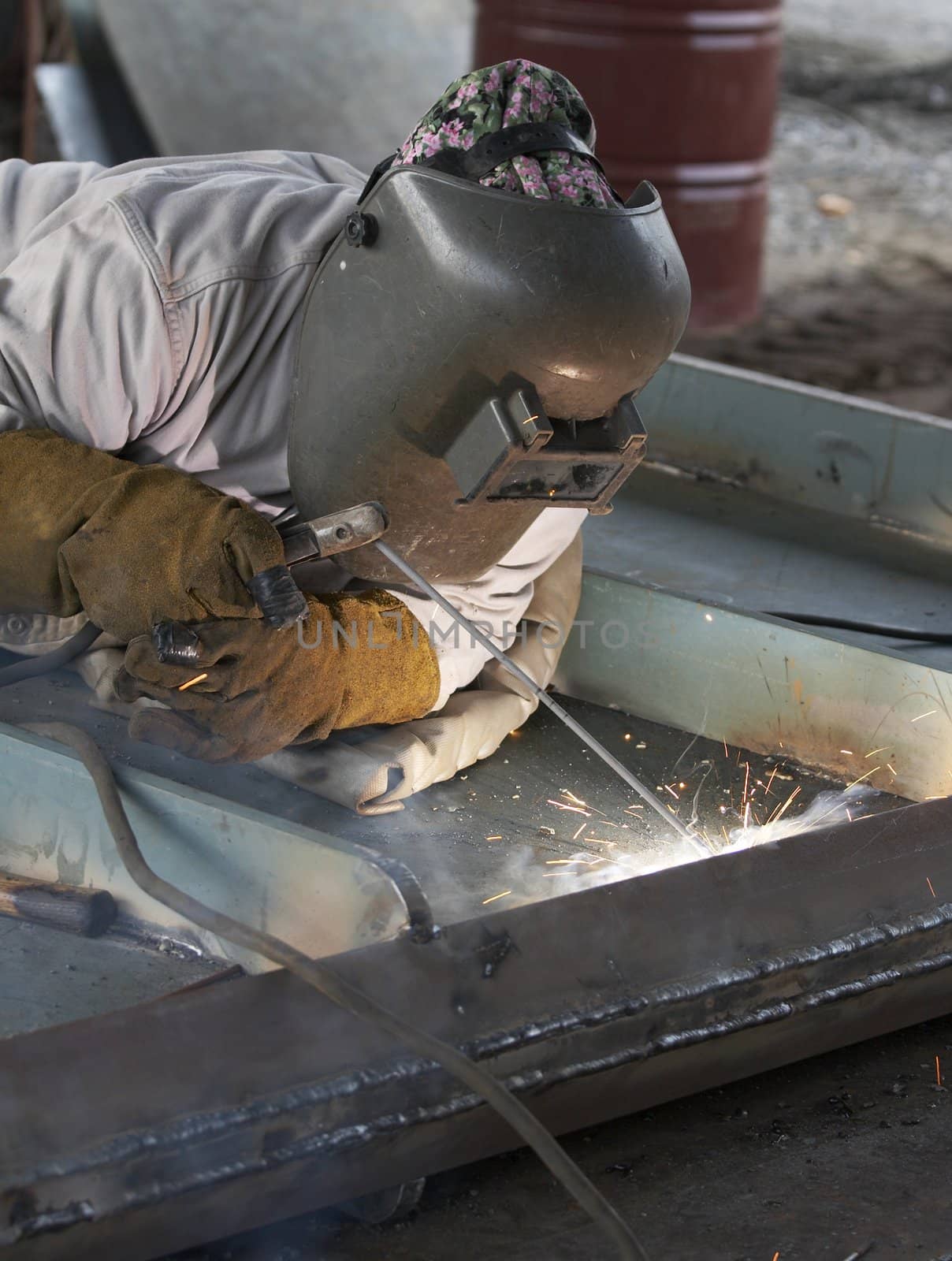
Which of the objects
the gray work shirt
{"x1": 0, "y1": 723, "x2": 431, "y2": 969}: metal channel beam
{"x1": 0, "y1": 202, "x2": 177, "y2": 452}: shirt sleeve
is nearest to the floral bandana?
the gray work shirt

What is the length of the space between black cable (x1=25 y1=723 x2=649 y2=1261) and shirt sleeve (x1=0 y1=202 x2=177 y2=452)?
0.59 meters

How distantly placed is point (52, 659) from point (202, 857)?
46 centimetres

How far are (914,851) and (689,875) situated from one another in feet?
0.97

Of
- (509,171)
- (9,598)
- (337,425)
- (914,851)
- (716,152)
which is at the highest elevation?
(509,171)

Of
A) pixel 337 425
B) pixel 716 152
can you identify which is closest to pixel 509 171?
pixel 337 425

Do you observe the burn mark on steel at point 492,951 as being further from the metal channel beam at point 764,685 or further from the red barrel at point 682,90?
the red barrel at point 682,90

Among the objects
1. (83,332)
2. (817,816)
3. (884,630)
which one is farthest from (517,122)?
(884,630)

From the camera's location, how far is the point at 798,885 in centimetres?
176

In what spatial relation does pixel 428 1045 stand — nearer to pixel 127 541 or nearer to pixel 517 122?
pixel 127 541

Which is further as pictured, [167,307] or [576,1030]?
[167,307]

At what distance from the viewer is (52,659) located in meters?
2.16

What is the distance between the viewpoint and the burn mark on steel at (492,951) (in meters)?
1.59

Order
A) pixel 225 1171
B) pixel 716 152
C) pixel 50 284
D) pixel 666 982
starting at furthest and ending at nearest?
pixel 716 152 → pixel 50 284 → pixel 666 982 → pixel 225 1171

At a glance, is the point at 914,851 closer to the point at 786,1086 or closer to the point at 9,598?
the point at 786,1086
